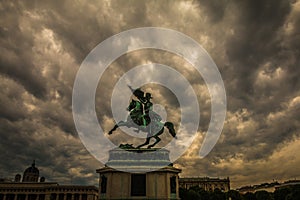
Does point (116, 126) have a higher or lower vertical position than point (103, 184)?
higher

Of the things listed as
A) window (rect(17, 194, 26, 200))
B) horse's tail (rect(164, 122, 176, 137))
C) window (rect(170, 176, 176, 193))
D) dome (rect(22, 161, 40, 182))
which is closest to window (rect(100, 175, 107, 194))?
window (rect(170, 176, 176, 193))

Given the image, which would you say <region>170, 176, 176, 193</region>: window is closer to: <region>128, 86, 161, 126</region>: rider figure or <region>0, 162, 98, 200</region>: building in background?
<region>128, 86, 161, 126</region>: rider figure

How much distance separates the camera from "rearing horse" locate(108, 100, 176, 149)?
26.9 meters

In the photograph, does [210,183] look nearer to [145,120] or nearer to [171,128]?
[171,128]

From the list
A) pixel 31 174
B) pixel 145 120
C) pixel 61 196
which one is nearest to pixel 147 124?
pixel 145 120

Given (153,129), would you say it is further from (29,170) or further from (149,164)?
(29,170)

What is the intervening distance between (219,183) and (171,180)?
12054 centimetres

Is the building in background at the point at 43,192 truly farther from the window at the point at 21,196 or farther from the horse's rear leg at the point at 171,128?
the horse's rear leg at the point at 171,128

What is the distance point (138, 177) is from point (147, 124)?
5.77 meters

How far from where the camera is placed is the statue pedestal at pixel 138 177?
23462 millimetres

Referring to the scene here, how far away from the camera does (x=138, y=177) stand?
78.8 feet

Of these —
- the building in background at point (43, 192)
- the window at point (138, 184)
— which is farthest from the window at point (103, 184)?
the building in background at point (43, 192)

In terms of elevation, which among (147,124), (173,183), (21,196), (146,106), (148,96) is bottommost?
(173,183)

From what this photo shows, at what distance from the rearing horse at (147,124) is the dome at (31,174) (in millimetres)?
148579
